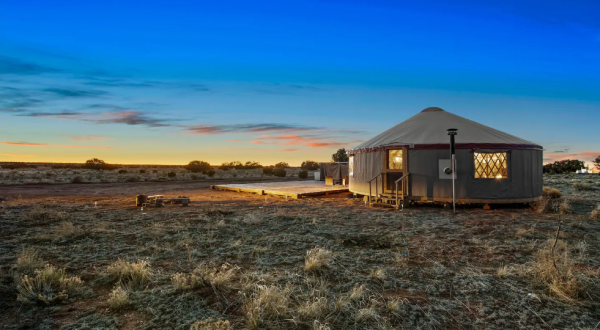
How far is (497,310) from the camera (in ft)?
10.3

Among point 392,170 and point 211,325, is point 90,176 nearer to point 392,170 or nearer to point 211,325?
point 392,170

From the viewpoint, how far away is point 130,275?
12.9 feet

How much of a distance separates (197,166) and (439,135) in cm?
3258

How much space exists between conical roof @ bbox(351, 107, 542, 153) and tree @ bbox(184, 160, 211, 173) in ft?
90.5

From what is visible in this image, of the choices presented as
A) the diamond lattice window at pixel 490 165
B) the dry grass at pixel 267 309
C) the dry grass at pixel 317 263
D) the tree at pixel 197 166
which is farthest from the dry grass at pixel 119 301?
the tree at pixel 197 166

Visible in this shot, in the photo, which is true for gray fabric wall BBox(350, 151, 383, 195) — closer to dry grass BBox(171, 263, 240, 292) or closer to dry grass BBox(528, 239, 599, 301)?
dry grass BBox(528, 239, 599, 301)

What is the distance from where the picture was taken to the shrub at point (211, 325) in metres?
2.62

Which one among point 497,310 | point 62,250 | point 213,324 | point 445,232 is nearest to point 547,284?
point 497,310

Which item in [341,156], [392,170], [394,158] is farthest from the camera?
[341,156]

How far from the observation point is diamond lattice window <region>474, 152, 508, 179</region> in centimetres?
955

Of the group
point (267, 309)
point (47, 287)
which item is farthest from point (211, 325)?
point (47, 287)

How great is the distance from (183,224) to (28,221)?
149 inches

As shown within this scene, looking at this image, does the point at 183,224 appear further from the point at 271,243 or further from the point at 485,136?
the point at 485,136

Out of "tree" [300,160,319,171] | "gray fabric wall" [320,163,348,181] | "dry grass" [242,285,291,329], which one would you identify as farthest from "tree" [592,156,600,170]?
"dry grass" [242,285,291,329]
